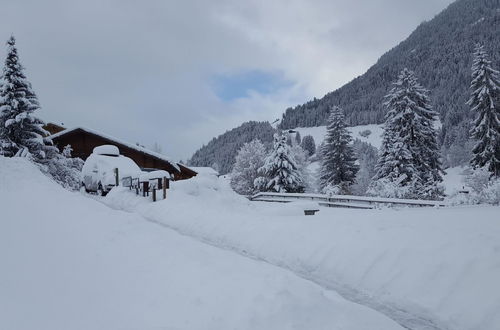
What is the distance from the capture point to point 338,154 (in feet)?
116

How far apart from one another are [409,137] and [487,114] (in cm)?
590

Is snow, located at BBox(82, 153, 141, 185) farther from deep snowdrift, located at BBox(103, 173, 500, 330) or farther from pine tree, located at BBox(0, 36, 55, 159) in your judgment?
deep snowdrift, located at BBox(103, 173, 500, 330)

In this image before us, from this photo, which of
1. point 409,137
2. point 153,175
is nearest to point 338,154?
point 409,137

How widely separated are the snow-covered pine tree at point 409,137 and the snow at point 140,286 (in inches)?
884

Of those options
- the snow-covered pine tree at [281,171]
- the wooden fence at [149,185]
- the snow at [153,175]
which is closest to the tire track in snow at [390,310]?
the wooden fence at [149,185]

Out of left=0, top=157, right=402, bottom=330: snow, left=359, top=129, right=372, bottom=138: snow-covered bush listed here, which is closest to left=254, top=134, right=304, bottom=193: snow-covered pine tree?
left=0, top=157, right=402, bottom=330: snow

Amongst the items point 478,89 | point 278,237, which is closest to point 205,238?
point 278,237

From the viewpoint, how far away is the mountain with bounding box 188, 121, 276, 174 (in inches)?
5039

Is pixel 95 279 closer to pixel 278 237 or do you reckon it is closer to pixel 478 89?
pixel 278 237

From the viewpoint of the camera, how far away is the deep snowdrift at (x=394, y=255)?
16.1 ft

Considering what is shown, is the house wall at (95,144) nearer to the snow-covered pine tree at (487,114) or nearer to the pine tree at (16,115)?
the pine tree at (16,115)

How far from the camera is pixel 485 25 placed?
590 feet

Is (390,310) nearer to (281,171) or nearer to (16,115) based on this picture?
(16,115)

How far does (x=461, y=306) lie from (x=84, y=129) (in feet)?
101
